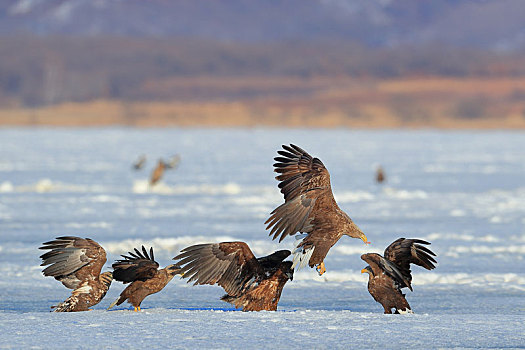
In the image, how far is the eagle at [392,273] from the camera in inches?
226

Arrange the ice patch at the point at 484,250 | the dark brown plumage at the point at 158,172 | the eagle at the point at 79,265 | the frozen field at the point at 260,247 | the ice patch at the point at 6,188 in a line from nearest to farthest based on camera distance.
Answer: the frozen field at the point at 260,247
the eagle at the point at 79,265
the ice patch at the point at 484,250
the ice patch at the point at 6,188
the dark brown plumage at the point at 158,172

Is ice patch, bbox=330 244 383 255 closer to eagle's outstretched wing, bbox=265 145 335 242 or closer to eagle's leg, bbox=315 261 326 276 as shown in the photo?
eagle's outstretched wing, bbox=265 145 335 242

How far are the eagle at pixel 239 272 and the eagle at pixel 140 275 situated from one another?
176 millimetres

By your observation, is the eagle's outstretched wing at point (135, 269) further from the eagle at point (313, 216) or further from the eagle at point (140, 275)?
the eagle at point (313, 216)

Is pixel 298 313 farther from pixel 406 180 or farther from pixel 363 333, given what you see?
pixel 406 180

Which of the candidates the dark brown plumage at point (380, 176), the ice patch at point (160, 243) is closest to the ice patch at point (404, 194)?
the dark brown plumage at point (380, 176)

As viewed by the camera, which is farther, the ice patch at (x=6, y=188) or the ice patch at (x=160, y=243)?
the ice patch at (x=6, y=188)

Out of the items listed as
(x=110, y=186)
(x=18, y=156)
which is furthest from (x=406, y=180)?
(x=18, y=156)

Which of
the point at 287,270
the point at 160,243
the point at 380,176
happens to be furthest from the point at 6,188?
the point at 287,270

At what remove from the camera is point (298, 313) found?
5.46 m

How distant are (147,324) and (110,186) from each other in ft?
46.1

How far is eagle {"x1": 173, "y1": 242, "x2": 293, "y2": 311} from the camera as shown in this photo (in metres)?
5.62

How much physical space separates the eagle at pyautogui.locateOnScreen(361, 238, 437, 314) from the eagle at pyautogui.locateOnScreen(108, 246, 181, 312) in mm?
1223

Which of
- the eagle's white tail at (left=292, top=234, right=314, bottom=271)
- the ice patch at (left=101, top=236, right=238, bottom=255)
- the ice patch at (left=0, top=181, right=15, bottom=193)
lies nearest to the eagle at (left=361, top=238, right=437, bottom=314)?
the eagle's white tail at (left=292, top=234, right=314, bottom=271)
